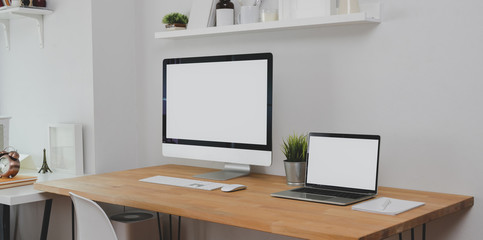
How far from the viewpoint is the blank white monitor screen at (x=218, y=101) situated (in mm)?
2312

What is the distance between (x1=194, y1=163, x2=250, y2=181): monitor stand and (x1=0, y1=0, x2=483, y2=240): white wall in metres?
0.14

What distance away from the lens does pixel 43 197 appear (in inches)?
101

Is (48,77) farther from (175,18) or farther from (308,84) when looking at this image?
(308,84)

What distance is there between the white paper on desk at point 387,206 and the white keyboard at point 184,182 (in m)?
0.63

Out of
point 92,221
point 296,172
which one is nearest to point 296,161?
point 296,172

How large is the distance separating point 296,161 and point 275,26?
1.83 ft

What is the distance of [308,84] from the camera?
243cm

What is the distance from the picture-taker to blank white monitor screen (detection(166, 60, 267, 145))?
7.59ft

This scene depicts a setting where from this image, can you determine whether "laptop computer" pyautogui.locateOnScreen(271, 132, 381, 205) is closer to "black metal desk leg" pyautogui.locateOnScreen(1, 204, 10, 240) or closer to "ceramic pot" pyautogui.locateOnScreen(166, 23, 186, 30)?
"ceramic pot" pyautogui.locateOnScreen(166, 23, 186, 30)

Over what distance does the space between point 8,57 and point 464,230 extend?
274 cm

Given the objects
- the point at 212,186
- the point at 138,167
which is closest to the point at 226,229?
the point at 212,186

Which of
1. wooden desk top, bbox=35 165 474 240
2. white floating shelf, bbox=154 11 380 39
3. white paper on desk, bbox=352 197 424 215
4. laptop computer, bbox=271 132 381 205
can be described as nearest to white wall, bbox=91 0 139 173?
white floating shelf, bbox=154 11 380 39

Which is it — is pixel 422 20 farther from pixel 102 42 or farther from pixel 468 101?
pixel 102 42

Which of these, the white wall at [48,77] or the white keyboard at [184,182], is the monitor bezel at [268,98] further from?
the white wall at [48,77]
